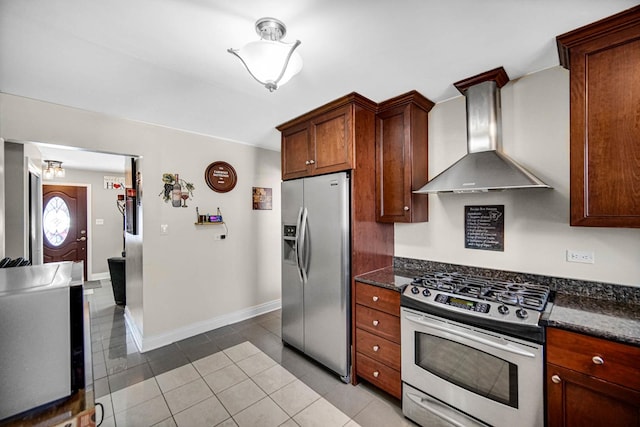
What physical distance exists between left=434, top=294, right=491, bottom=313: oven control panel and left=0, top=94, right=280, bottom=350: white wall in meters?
2.59

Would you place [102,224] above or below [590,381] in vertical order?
above

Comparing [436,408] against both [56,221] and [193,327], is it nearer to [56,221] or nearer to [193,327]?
[193,327]

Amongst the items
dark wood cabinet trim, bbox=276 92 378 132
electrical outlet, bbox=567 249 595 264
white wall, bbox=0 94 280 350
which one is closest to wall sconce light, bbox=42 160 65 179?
white wall, bbox=0 94 280 350

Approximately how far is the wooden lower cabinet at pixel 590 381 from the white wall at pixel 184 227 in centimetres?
313

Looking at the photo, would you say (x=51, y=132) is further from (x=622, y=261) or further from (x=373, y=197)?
(x=622, y=261)

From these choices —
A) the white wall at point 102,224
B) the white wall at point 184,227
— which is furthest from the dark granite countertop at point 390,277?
the white wall at point 102,224

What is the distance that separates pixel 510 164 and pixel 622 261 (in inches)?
34.1

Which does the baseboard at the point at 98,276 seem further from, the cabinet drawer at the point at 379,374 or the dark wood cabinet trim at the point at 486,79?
the dark wood cabinet trim at the point at 486,79

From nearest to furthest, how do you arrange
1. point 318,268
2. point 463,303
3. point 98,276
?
point 463,303
point 318,268
point 98,276

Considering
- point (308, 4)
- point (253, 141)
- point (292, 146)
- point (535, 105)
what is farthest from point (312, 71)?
point (253, 141)

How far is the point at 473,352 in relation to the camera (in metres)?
1.64

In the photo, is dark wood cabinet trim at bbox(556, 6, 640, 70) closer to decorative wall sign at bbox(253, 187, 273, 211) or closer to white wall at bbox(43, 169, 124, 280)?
decorative wall sign at bbox(253, 187, 273, 211)

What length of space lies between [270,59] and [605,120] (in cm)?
183

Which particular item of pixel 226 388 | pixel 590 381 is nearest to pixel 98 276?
pixel 226 388
